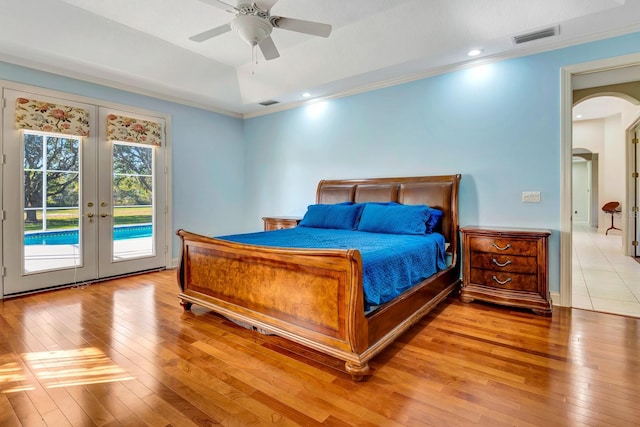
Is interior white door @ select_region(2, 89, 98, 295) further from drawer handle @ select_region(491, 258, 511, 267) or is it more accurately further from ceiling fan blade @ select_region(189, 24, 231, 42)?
drawer handle @ select_region(491, 258, 511, 267)

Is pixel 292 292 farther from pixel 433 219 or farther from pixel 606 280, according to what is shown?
pixel 606 280

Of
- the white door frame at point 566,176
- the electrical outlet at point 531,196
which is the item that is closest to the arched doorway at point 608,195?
the white door frame at point 566,176

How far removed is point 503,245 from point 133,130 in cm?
482

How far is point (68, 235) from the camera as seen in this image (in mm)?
4016

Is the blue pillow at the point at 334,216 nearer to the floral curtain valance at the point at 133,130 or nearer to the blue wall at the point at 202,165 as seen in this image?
the blue wall at the point at 202,165

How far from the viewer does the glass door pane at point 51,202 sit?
3740 mm

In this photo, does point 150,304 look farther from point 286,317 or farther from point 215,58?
point 215,58

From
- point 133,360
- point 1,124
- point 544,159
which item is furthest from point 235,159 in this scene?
point 544,159

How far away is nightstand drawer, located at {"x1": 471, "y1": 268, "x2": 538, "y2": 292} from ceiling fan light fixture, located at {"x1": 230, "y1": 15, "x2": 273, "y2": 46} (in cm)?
295

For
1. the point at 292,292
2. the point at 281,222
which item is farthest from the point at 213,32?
the point at 281,222

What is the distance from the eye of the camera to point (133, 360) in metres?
2.22

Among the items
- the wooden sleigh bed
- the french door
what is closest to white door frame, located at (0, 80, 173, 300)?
the french door

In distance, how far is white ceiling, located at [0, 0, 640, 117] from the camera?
9.68 feet

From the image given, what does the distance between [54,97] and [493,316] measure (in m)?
5.40
